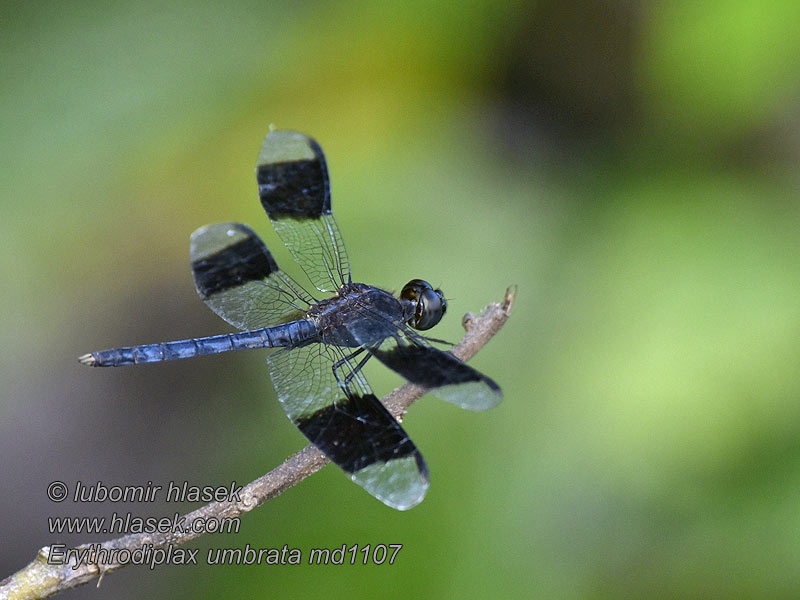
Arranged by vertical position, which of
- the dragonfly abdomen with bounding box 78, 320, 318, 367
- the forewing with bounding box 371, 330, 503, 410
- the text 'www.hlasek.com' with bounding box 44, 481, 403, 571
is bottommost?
the text 'www.hlasek.com' with bounding box 44, 481, 403, 571

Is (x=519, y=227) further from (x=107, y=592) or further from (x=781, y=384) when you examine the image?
(x=107, y=592)

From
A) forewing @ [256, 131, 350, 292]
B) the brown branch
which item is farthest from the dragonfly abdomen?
the brown branch

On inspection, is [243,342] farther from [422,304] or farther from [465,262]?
[465,262]

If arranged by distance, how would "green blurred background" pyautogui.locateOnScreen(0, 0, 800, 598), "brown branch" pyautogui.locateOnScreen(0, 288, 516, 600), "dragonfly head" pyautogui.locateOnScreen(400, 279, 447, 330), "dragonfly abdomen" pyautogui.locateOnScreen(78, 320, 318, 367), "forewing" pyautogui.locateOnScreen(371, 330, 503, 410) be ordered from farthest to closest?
"green blurred background" pyautogui.locateOnScreen(0, 0, 800, 598) < "dragonfly head" pyautogui.locateOnScreen(400, 279, 447, 330) < "dragonfly abdomen" pyautogui.locateOnScreen(78, 320, 318, 367) < "forewing" pyautogui.locateOnScreen(371, 330, 503, 410) < "brown branch" pyautogui.locateOnScreen(0, 288, 516, 600)

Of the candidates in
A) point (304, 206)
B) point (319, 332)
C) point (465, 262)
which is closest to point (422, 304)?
point (319, 332)

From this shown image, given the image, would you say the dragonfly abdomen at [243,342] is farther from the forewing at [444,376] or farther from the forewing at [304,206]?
the forewing at [444,376]

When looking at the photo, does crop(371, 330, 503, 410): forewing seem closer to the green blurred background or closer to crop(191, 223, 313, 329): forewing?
crop(191, 223, 313, 329): forewing

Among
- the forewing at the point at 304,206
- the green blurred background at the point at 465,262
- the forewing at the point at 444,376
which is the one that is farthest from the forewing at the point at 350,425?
the green blurred background at the point at 465,262
